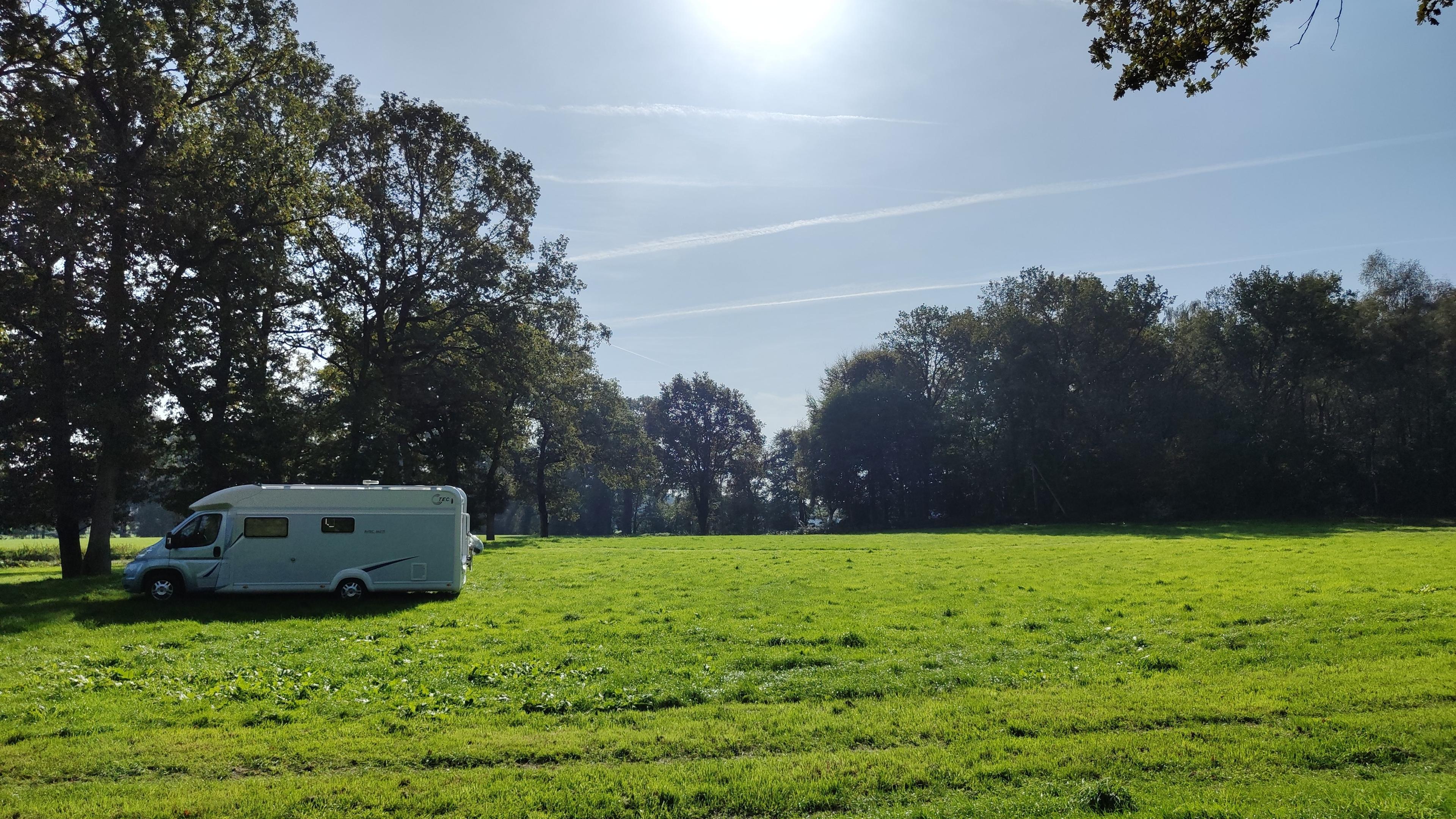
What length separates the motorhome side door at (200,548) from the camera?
20531 millimetres

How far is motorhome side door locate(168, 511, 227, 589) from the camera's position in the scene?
67.4ft

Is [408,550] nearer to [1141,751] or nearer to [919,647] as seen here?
[919,647]

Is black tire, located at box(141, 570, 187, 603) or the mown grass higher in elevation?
black tire, located at box(141, 570, 187, 603)

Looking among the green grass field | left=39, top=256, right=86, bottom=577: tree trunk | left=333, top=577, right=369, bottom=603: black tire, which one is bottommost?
the green grass field

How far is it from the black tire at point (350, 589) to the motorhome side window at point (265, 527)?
1936 millimetres

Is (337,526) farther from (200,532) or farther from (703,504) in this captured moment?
(703,504)

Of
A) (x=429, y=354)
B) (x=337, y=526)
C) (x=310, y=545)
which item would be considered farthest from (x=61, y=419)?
(x=429, y=354)

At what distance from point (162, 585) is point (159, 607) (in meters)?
0.64

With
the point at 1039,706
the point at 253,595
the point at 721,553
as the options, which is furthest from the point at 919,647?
the point at 721,553

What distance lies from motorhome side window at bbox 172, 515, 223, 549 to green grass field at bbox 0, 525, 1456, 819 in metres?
1.52

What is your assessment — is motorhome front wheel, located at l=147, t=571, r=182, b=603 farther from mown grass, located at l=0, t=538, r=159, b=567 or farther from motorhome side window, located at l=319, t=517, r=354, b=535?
mown grass, located at l=0, t=538, r=159, b=567

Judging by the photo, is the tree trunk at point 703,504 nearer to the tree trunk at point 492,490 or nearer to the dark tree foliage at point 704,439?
the dark tree foliage at point 704,439

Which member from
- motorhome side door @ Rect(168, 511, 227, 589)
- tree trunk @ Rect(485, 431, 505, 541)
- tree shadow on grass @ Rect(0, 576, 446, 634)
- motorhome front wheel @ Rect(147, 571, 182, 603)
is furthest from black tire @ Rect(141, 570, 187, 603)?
tree trunk @ Rect(485, 431, 505, 541)

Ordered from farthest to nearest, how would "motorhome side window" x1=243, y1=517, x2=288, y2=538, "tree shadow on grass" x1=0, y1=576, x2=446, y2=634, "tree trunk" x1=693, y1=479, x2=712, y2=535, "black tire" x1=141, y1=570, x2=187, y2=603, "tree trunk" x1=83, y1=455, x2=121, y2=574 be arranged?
"tree trunk" x1=693, y1=479, x2=712, y2=535, "tree trunk" x1=83, y1=455, x2=121, y2=574, "motorhome side window" x1=243, y1=517, x2=288, y2=538, "black tire" x1=141, y1=570, x2=187, y2=603, "tree shadow on grass" x1=0, y1=576, x2=446, y2=634
